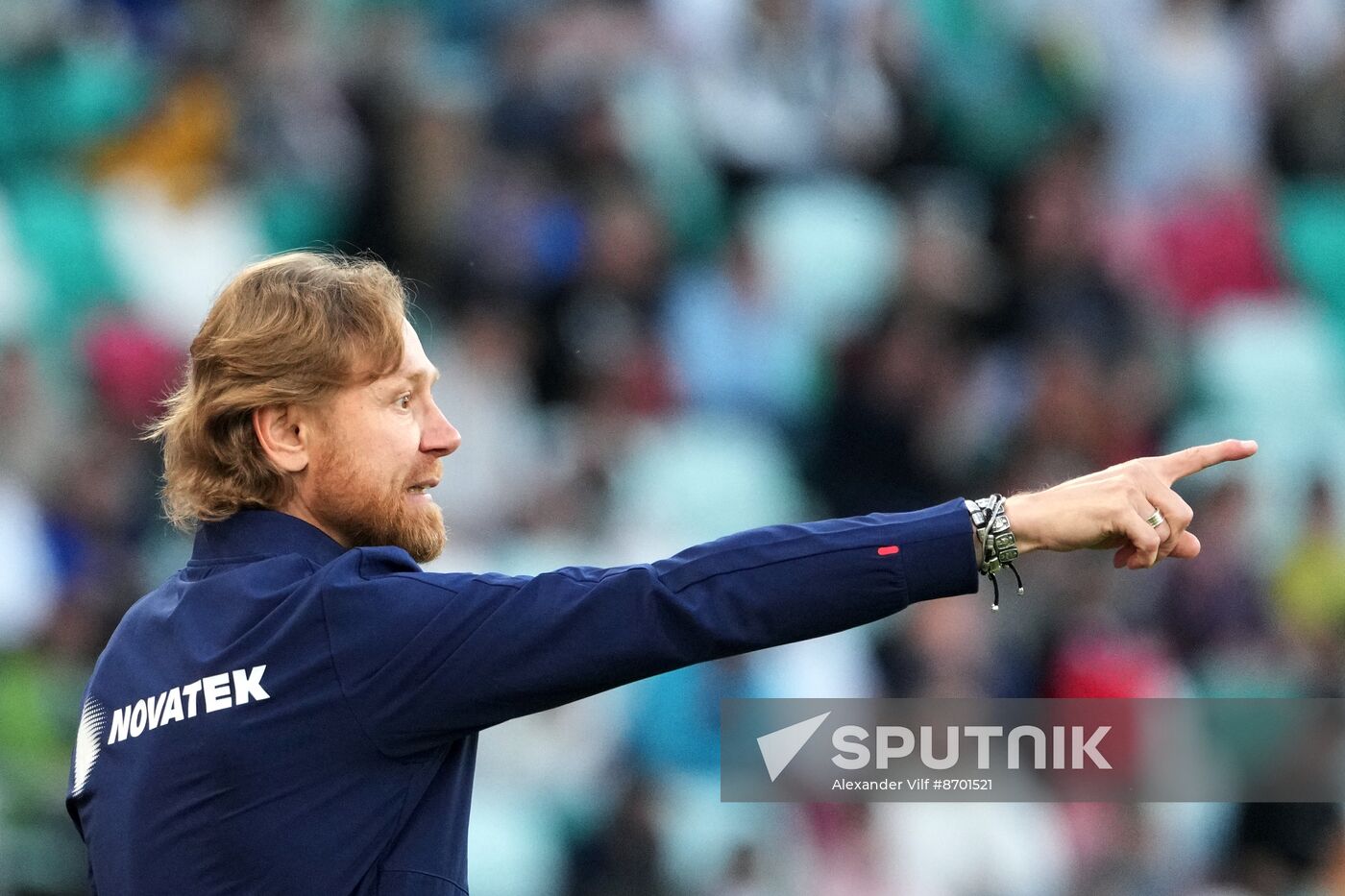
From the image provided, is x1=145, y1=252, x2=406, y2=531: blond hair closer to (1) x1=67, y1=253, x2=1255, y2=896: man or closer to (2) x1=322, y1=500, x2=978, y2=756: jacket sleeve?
(1) x1=67, y1=253, x2=1255, y2=896: man

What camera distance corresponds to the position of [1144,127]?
23.3 ft

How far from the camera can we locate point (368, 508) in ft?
7.16

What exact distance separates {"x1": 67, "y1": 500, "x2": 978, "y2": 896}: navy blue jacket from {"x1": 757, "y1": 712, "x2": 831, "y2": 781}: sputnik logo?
159 cm

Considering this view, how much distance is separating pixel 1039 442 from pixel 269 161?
10.2ft

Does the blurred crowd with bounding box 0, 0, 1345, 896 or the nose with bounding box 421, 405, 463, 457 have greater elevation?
the blurred crowd with bounding box 0, 0, 1345, 896

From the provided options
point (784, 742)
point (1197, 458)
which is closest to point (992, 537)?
point (1197, 458)

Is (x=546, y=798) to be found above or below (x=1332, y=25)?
below

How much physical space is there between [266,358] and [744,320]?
451 centimetres

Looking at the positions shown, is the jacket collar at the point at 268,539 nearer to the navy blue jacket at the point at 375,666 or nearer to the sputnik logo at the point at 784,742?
the navy blue jacket at the point at 375,666

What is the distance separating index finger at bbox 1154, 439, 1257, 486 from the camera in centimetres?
200

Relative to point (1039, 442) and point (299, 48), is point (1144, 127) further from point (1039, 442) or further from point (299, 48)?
point (299, 48)

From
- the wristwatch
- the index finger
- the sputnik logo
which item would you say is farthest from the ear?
the sputnik logo

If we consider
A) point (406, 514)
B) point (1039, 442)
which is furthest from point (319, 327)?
point (1039, 442)

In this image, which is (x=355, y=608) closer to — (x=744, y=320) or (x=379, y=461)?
(x=379, y=461)
